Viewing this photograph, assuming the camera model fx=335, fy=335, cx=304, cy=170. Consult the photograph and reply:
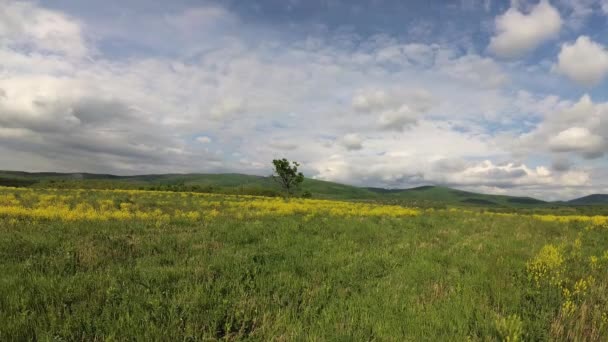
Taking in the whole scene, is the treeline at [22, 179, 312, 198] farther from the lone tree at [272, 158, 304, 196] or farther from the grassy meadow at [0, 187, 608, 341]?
the grassy meadow at [0, 187, 608, 341]

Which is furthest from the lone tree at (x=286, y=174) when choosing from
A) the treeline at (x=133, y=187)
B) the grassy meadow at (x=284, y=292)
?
the grassy meadow at (x=284, y=292)

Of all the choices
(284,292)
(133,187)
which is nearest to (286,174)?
(133,187)

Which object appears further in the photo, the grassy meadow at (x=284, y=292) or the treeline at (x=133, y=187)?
→ the treeline at (x=133, y=187)

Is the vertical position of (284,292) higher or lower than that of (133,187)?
higher

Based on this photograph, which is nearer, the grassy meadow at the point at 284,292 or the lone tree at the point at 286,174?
the grassy meadow at the point at 284,292

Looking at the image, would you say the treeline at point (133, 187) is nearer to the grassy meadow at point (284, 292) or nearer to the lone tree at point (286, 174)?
the lone tree at point (286, 174)

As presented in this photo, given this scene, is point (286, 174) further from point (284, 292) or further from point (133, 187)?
point (284, 292)

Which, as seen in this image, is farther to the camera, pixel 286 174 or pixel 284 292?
pixel 286 174

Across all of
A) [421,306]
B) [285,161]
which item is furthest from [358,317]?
[285,161]

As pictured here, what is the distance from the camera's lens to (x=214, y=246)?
31.7ft

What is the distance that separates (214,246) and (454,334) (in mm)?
6923

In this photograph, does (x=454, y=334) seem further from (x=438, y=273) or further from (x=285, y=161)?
(x=285, y=161)

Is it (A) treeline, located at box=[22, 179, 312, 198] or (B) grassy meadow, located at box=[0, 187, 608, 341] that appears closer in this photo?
(B) grassy meadow, located at box=[0, 187, 608, 341]

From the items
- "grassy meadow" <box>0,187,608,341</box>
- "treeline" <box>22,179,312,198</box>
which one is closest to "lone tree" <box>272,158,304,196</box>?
"treeline" <box>22,179,312,198</box>
